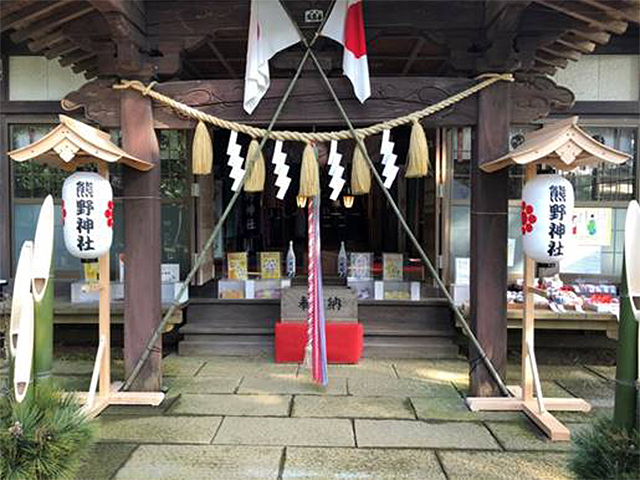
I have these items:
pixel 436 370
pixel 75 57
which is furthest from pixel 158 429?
pixel 75 57

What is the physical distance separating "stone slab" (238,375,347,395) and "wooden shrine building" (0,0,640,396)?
0.95 metres

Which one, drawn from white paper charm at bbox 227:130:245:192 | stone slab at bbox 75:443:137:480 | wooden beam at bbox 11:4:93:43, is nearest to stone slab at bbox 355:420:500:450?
stone slab at bbox 75:443:137:480

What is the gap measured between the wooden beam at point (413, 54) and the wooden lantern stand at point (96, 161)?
3.48m

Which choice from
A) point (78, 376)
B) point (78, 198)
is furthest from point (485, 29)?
point (78, 376)

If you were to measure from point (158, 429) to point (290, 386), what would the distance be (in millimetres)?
1410

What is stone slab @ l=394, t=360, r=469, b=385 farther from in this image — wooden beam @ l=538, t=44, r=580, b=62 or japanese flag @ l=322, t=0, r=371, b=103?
wooden beam @ l=538, t=44, r=580, b=62

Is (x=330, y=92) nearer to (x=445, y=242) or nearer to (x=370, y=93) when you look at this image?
(x=370, y=93)

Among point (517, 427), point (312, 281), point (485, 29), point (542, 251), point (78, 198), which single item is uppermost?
point (485, 29)

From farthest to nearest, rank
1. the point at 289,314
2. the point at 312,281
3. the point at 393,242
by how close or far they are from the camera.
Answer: the point at 393,242
the point at 289,314
the point at 312,281

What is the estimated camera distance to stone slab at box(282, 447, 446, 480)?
10.8 feet

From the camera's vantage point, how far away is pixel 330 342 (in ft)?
18.6

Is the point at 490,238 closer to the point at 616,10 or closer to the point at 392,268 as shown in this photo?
the point at 616,10

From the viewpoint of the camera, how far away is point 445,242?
659 cm

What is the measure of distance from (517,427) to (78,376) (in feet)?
14.6
